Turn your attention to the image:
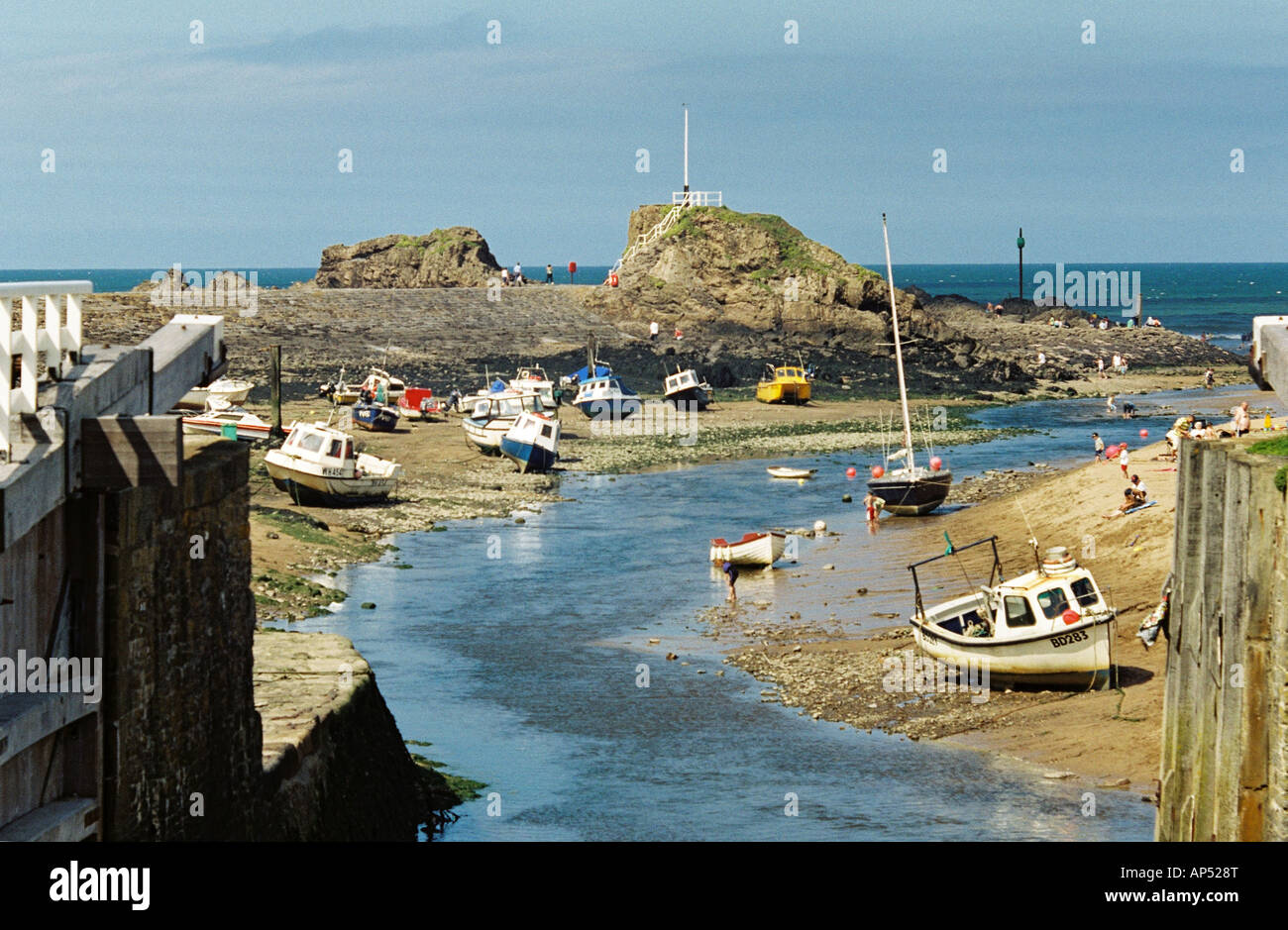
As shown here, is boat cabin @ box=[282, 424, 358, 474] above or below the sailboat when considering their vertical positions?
above

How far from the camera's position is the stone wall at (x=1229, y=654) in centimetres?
1205

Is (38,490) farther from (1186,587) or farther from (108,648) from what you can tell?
(1186,587)

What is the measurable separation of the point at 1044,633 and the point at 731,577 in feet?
36.3

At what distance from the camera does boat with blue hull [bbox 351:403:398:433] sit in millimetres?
60594

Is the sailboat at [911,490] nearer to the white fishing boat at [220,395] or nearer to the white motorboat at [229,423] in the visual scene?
the white motorboat at [229,423]

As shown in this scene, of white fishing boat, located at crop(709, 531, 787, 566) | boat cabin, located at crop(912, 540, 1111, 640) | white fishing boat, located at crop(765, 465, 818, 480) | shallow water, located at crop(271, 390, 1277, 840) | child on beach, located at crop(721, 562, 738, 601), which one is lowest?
shallow water, located at crop(271, 390, 1277, 840)

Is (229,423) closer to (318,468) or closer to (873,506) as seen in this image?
(318,468)

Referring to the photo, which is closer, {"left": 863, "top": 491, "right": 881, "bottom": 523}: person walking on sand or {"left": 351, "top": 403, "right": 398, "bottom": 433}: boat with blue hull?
{"left": 863, "top": 491, "right": 881, "bottom": 523}: person walking on sand

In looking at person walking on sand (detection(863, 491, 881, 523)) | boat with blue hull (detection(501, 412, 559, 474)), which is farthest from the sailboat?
boat with blue hull (detection(501, 412, 559, 474))

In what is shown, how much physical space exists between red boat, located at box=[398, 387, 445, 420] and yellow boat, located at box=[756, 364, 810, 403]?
17599 mm

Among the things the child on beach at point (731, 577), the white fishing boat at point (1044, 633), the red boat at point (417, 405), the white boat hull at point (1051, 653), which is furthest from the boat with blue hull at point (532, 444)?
the white boat hull at point (1051, 653)

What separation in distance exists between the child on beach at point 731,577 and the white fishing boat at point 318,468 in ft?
40.8

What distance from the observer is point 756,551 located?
37438 mm

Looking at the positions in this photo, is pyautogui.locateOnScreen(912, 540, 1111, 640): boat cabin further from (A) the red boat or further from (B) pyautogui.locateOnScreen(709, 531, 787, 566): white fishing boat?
(A) the red boat
